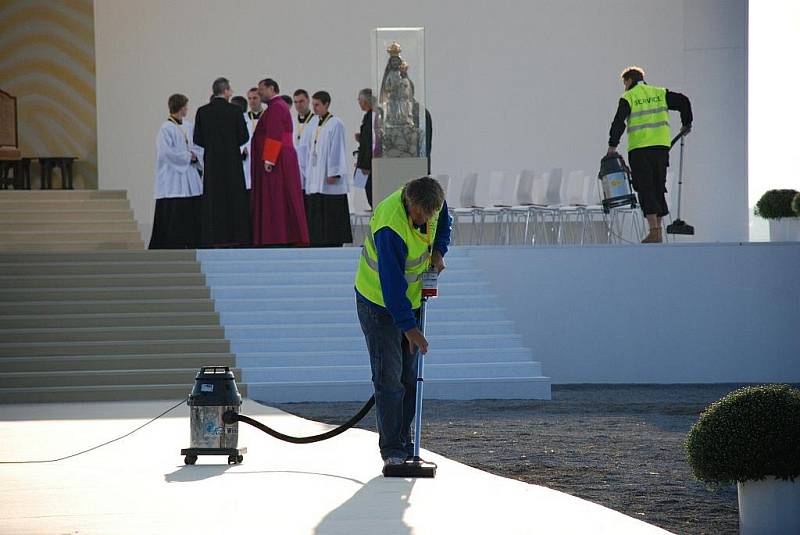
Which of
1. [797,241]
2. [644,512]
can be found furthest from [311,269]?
[644,512]

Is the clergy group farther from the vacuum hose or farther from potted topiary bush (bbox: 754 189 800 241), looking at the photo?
the vacuum hose

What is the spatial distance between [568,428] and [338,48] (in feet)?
38.2

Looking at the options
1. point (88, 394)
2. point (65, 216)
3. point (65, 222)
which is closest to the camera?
point (88, 394)

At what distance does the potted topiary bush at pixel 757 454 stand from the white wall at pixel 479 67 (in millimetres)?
14421

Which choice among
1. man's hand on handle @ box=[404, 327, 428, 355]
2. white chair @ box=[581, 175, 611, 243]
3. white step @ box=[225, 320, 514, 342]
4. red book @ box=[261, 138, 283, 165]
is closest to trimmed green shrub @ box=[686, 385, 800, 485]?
man's hand on handle @ box=[404, 327, 428, 355]

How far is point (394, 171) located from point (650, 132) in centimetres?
259

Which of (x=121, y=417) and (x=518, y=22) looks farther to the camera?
(x=518, y=22)

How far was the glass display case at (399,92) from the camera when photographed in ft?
46.3

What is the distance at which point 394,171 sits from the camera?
1423cm

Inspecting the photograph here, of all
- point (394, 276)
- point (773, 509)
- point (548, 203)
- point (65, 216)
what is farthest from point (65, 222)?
point (773, 509)

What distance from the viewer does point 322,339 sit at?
12.6m

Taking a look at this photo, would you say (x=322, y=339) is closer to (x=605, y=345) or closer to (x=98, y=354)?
(x=98, y=354)

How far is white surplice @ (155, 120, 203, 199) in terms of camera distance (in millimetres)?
16078

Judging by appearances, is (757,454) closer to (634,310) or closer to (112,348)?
(112,348)
